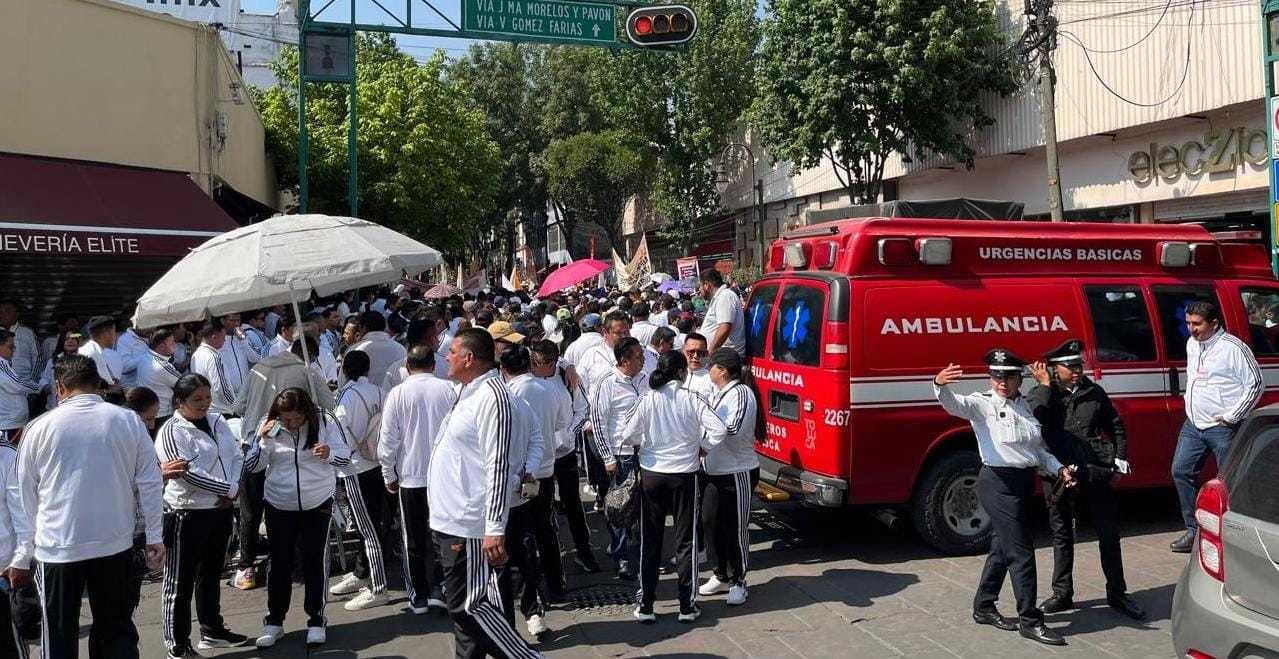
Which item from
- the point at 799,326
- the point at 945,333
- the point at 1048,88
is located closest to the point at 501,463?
the point at 799,326

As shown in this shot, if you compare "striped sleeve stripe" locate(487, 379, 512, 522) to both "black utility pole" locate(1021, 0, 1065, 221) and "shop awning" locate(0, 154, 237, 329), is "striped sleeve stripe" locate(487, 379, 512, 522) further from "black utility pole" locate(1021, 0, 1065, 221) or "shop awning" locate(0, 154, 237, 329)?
"black utility pole" locate(1021, 0, 1065, 221)

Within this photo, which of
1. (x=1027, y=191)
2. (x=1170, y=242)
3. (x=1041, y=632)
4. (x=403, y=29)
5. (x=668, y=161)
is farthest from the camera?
(x=668, y=161)

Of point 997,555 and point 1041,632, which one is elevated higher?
point 997,555

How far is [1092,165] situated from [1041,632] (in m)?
15.5

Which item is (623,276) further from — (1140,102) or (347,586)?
(347,586)

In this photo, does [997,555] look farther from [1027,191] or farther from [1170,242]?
[1027,191]

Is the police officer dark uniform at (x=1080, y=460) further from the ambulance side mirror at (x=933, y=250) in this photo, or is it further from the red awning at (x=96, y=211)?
the red awning at (x=96, y=211)

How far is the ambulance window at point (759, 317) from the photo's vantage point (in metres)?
7.87

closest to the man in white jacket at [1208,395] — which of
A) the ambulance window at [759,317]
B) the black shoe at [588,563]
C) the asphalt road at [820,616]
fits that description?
the asphalt road at [820,616]

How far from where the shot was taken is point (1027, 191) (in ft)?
68.0

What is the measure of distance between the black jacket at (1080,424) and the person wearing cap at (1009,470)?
0.64ft

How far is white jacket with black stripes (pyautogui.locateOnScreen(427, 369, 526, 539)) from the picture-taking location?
455 centimetres

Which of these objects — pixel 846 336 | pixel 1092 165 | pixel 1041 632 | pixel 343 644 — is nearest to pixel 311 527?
pixel 343 644

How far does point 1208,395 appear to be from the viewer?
6.86m
